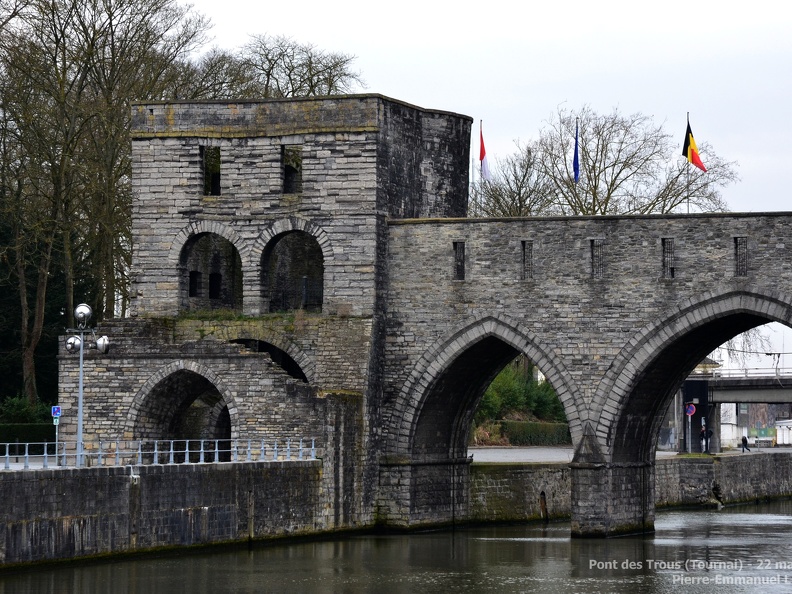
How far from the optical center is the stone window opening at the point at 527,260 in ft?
116

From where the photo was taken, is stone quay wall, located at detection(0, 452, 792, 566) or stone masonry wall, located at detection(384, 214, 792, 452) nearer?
stone quay wall, located at detection(0, 452, 792, 566)

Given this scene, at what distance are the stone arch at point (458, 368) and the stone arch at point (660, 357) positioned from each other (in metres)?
0.71

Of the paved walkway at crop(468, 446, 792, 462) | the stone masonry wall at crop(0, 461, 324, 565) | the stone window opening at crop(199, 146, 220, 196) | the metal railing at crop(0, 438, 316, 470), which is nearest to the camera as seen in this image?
the stone masonry wall at crop(0, 461, 324, 565)

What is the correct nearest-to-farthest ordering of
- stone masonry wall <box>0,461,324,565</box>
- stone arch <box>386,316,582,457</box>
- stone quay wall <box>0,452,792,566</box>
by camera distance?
1. stone masonry wall <box>0,461,324,565</box>
2. stone quay wall <box>0,452,792,566</box>
3. stone arch <box>386,316,582,457</box>

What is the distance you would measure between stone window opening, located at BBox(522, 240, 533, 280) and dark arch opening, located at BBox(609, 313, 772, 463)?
2.89 metres

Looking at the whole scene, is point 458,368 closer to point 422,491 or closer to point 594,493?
point 422,491

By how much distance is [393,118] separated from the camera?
36.0 meters

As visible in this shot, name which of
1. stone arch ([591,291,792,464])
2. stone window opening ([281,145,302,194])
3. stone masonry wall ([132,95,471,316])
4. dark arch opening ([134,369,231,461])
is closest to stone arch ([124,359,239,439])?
dark arch opening ([134,369,231,461])

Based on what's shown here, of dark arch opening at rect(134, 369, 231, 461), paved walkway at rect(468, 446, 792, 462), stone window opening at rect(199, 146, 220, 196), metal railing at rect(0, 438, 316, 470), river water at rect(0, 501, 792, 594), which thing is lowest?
river water at rect(0, 501, 792, 594)

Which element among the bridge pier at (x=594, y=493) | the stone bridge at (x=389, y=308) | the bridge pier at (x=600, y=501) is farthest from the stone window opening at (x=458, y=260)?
the bridge pier at (x=600, y=501)

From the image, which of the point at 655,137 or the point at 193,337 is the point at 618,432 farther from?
the point at 655,137

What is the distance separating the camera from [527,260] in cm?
3534

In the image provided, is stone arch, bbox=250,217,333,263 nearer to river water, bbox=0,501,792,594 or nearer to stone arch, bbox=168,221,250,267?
stone arch, bbox=168,221,250,267

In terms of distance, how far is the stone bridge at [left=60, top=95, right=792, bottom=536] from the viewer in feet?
113
